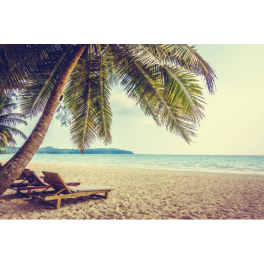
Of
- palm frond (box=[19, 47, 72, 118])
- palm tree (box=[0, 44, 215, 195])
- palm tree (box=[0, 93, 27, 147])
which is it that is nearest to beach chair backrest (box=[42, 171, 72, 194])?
palm tree (box=[0, 44, 215, 195])

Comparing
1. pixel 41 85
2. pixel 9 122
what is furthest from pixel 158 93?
pixel 9 122

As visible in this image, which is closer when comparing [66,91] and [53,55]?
[53,55]

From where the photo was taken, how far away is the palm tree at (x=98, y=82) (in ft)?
9.57

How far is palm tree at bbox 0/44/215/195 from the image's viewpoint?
2918mm

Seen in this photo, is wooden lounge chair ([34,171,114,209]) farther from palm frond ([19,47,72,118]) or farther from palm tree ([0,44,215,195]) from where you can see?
palm frond ([19,47,72,118])

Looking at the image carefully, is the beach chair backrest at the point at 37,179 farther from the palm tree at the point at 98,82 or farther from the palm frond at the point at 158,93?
the palm frond at the point at 158,93

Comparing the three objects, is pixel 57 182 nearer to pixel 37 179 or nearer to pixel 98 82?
pixel 37 179

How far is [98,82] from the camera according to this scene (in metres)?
4.58

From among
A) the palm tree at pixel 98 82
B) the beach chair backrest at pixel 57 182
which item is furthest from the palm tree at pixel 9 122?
the beach chair backrest at pixel 57 182
